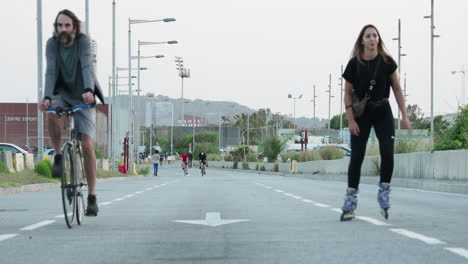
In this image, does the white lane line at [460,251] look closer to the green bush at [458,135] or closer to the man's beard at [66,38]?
the man's beard at [66,38]

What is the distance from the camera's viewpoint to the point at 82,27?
8281mm

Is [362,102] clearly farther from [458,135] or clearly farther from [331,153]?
[331,153]

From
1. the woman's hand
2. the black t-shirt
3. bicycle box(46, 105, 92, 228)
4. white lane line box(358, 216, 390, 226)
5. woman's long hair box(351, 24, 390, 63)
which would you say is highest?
woman's long hair box(351, 24, 390, 63)

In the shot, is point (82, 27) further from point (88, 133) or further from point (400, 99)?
point (400, 99)

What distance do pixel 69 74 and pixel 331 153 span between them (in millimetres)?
44970

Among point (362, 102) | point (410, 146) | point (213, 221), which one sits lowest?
point (213, 221)

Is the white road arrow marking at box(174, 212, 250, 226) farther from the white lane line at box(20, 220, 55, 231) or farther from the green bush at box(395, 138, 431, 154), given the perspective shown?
the green bush at box(395, 138, 431, 154)

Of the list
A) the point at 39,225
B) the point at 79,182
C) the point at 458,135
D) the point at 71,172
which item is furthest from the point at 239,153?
the point at 71,172

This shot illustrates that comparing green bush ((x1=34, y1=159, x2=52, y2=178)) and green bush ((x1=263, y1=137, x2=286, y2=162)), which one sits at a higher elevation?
green bush ((x1=34, y1=159, x2=52, y2=178))

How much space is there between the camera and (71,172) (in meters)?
7.94

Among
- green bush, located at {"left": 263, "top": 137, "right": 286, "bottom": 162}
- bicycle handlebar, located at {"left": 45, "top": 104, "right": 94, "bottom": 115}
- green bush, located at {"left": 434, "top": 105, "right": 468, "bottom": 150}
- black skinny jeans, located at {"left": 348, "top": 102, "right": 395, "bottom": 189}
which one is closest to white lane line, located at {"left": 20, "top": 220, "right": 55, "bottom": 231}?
bicycle handlebar, located at {"left": 45, "top": 104, "right": 94, "bottom": 115}

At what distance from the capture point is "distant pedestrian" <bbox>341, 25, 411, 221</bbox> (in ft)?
28.7

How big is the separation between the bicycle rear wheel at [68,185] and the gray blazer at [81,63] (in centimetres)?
A: 60

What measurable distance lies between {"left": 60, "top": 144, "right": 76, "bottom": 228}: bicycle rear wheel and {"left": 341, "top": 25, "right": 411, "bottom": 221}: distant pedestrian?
2826 millimetres
